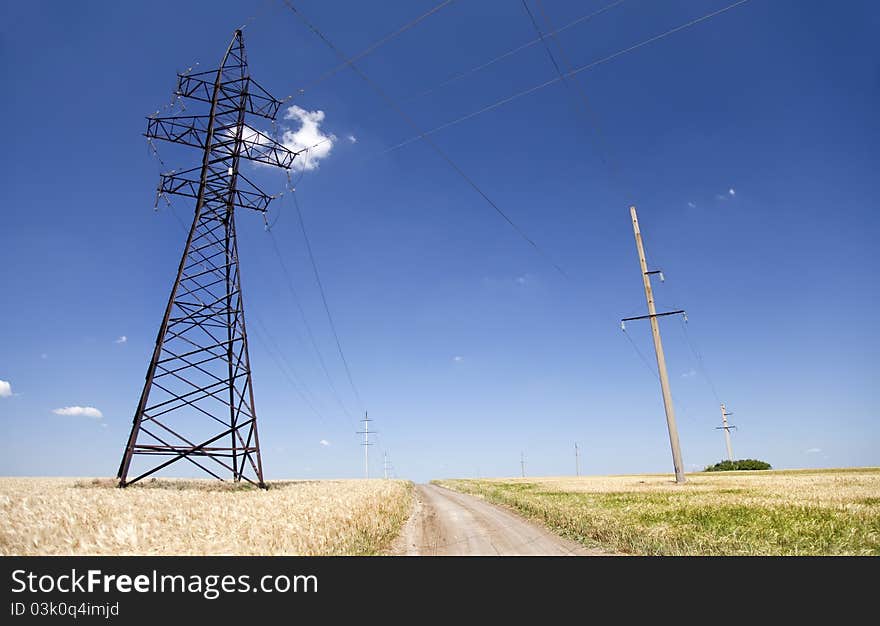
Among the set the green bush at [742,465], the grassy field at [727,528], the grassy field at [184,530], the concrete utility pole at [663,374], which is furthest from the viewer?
the green bush at [742,465]

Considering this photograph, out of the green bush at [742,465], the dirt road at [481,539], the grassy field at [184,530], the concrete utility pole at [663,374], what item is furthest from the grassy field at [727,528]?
the green bush at [742,465]

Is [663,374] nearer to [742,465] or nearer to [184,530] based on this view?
[184,530]

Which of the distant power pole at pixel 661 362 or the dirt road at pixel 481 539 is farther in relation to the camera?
the distant power pole at pixel 661 362

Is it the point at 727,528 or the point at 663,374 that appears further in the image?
the point at 663,374

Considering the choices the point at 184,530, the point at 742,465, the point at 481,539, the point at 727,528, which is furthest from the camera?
the point at 742,465

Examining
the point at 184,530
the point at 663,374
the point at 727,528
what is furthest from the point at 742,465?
the point at 184,530

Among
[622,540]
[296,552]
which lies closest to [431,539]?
[622,540]

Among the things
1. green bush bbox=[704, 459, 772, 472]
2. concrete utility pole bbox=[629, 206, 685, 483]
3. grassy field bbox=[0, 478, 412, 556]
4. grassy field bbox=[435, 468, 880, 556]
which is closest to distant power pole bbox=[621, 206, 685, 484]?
concrete utility pole bbox=[629, 206, 685, 483]

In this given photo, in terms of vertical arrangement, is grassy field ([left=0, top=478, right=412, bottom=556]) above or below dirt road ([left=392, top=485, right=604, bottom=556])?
above

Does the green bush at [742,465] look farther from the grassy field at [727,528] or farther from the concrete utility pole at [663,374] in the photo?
the grassy field at [727,528]

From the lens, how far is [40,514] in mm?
8250

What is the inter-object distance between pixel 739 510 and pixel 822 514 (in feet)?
6.42

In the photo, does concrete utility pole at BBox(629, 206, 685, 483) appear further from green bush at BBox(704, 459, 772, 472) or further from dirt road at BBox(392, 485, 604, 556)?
green bush at BBox(704, 459, 772, 472)
